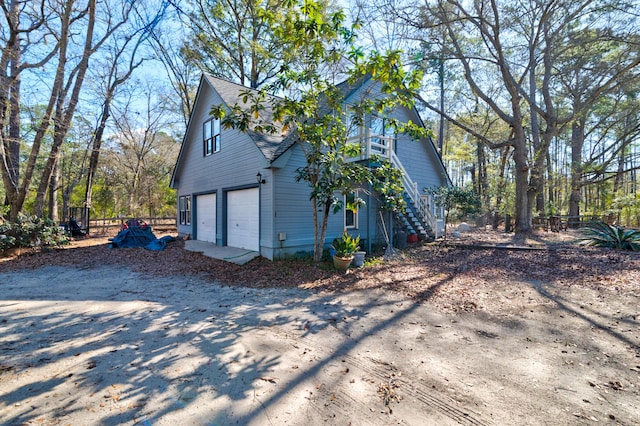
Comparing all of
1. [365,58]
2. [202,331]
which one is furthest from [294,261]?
[365,58]

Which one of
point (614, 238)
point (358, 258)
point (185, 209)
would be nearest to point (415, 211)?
point (358, 258)

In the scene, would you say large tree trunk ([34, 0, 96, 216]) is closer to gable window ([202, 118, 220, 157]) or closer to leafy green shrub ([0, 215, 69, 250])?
leafy green shrub ([0, 215, 69, 250])

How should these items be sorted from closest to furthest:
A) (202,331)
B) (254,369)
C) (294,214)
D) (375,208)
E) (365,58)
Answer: (254,369) → (202,331) → (365,58) → (294,214) → (375,208)

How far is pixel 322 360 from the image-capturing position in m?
3.31

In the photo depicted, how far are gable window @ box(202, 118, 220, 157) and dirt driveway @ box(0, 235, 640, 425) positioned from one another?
8.11 meters

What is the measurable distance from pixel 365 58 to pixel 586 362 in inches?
249

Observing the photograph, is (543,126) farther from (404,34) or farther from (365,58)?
(365,58)

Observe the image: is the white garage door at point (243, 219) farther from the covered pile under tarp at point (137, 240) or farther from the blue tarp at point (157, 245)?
the covered pile under tarp at point (137, 240)

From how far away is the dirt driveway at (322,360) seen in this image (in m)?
2.44

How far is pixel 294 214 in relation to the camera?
9500mm

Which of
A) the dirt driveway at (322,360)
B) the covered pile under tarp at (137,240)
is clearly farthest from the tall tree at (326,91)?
the covered pile under tarp at (137,240)

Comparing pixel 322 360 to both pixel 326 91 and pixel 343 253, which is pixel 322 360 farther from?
pixel 326 91

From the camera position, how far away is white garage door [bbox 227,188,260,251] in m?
9.91

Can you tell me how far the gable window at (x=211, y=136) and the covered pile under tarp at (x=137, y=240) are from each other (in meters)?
4.29
